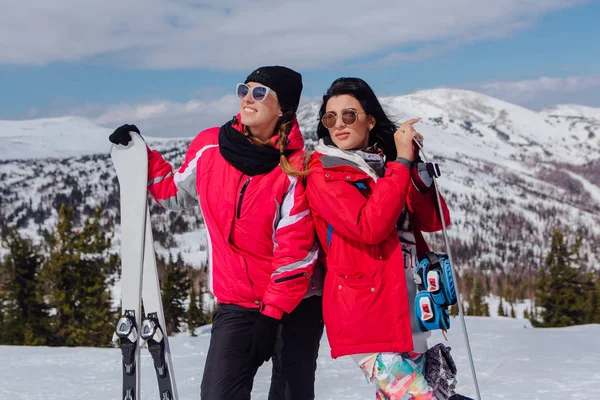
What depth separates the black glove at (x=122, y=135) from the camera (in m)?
3.46

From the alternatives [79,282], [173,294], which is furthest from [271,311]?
[173,294]

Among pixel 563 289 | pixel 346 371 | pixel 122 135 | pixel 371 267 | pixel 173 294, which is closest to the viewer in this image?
pixel 371 267

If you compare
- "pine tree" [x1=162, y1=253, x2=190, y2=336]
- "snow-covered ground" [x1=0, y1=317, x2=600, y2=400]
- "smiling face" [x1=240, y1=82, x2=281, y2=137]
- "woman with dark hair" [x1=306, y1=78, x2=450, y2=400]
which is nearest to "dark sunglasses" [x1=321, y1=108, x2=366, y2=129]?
"woman with dark hair" [x1=306, y1=78, x2=450, y2=400]

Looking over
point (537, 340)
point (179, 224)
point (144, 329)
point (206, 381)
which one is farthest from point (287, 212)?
point (179, 224)

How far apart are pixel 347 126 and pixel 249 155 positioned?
0.51 meters

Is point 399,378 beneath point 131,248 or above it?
beneath

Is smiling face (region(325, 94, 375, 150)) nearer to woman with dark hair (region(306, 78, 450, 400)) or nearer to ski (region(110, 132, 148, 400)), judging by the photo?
woman with dark hair (region(306, 78, 450, 400))

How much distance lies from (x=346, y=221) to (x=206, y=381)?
3.52ft

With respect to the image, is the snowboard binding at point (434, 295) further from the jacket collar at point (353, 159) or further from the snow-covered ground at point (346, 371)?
the snow-covered ground at point (346, 371)

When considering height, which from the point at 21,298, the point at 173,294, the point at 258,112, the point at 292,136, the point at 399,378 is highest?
the point at 258,112

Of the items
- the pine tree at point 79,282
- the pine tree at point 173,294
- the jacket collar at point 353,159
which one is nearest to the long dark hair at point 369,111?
the jacket collar at point 353,159

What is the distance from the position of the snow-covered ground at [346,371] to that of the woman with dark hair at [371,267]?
3.21 meters

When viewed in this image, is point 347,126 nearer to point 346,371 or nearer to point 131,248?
point 131,248

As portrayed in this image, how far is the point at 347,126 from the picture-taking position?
2787mm
